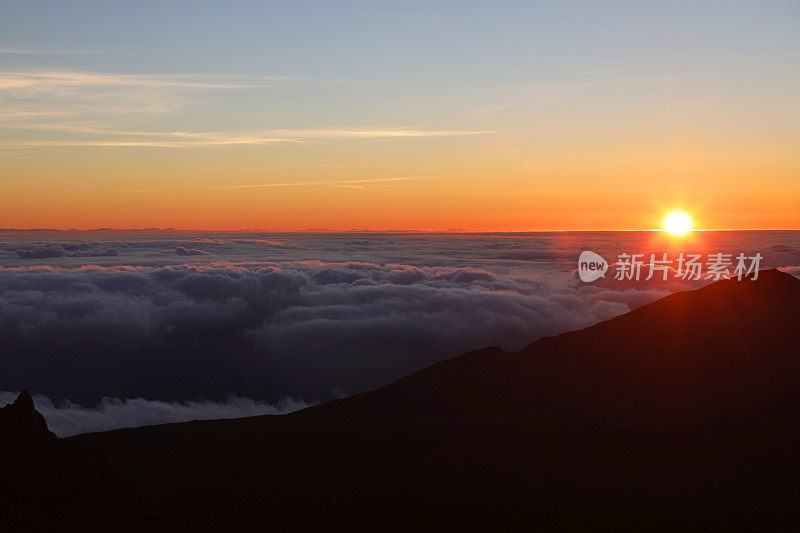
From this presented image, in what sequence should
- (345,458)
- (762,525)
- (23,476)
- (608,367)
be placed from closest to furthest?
(23,476) < (762,525) < (345,458) < (608,367)

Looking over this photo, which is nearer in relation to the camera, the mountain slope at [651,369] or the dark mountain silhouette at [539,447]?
the dark mountain silhouette at [539,447]

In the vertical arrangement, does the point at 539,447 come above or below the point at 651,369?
below

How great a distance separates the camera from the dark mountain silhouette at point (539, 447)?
171ft

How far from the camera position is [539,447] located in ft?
283

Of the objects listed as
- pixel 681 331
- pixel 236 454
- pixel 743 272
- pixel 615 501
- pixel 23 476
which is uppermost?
pixel 743 272

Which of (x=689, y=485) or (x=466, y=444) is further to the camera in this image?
(x=466, y=444)

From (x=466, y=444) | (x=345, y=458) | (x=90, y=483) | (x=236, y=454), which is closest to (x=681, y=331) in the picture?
(x=466, y=444)

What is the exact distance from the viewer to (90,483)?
215 feet

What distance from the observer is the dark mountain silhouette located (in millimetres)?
52094

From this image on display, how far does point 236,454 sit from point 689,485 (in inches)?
2198

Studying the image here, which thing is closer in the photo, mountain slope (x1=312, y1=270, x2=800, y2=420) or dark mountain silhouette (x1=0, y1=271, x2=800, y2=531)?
dark mountain silhouette (x1=0, y1=271, x2=800, y2=531)

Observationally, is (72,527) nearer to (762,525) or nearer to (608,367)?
(762,525)

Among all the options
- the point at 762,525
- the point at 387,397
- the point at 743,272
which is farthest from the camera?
the point at 387,397

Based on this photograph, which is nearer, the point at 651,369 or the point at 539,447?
the point at 539,447
